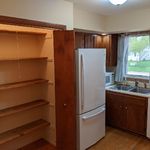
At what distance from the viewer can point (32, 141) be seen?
317 centimetres

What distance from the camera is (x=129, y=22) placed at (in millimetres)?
3334

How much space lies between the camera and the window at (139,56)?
365 centimetres

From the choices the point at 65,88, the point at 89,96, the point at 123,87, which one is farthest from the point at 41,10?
the point at 123,87

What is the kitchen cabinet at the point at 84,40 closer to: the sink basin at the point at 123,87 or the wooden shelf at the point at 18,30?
the wooden shelf at the point at 18,30

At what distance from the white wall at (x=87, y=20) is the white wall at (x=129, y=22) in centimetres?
20

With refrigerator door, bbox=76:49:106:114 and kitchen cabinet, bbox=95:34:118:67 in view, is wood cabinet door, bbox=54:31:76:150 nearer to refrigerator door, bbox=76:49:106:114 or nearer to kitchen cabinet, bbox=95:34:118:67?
refrigerator door, bbox=76:49:106:114

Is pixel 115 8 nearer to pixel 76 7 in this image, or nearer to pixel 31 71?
pixel 76 7

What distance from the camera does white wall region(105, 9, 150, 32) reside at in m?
3.11

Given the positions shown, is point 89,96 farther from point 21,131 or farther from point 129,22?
point 129,22

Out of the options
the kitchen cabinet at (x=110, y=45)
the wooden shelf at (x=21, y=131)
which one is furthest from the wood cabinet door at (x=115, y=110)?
the wooden shelf at (x=21, y=131)

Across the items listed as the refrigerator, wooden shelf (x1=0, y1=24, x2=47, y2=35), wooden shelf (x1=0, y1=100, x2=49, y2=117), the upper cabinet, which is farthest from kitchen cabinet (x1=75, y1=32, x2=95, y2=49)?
wooden shelf (x1=0, y1=100, x2=49, y2=117)

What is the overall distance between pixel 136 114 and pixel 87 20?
215 cm

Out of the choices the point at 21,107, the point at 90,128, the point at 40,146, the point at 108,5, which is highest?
the point at 108,5

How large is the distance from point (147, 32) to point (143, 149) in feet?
7.76
